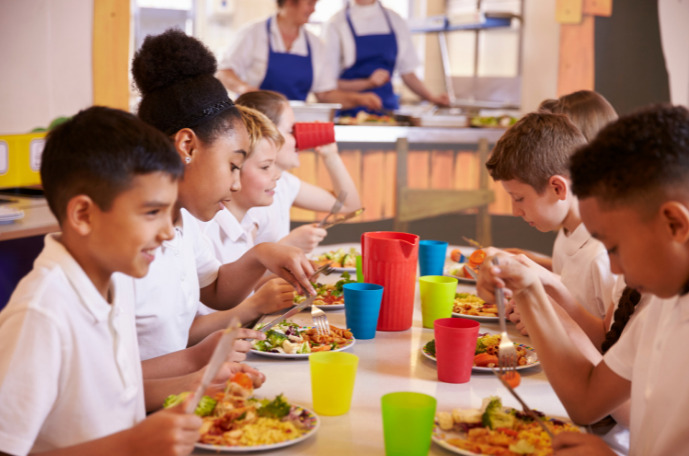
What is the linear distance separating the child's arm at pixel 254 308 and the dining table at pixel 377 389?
0.23 m

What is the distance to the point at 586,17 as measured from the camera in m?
5.27

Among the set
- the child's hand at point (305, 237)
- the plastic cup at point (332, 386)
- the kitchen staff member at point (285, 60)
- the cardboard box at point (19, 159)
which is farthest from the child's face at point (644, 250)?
the kitchen staff member at point (285, 60)

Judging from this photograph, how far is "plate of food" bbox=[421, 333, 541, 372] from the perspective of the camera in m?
1.44

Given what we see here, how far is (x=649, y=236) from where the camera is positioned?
102 centimetres

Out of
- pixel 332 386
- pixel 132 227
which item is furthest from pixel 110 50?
pixel 332 386

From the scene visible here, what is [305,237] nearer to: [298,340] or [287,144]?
[287,144]

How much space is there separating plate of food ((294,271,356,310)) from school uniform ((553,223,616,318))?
60 centimetres

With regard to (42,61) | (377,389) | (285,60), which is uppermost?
(285,60)

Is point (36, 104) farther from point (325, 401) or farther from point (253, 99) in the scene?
point (325, 401)

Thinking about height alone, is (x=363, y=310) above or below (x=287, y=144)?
below

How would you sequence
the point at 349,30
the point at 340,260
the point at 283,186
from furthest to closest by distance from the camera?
the point at 349,30 → the point at 283,186 → the point at 340,260

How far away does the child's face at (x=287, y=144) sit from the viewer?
2678mm

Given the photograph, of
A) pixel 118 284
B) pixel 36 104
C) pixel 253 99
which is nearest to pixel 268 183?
pixel 253 99

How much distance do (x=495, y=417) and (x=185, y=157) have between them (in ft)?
3.04
